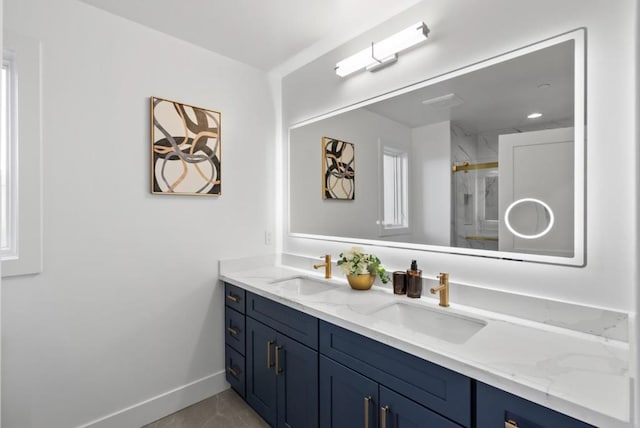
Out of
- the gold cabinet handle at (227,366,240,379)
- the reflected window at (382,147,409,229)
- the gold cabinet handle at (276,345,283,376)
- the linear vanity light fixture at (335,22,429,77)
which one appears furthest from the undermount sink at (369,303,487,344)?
the linear vanity light fixture at (335,22,429,77)

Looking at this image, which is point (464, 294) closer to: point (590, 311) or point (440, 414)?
point (590, 311)

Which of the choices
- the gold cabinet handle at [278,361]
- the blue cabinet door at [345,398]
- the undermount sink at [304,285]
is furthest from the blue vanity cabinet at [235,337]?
the blue cabinet door at [345,398]

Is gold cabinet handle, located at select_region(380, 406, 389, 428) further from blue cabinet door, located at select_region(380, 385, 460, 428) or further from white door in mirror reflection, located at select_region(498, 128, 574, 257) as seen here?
white door in mirror reflection, located at select_region(498, 128, 574, 257)

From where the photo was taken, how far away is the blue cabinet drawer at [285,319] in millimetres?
1581

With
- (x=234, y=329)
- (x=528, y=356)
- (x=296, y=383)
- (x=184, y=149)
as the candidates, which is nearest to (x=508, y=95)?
(x=528, y=356)

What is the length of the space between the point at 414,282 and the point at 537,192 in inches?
26.6

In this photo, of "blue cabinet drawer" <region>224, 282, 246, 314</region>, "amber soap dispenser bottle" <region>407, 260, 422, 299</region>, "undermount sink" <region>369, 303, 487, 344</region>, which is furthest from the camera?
"blue cabinet drawer" <region>224, 282, 246, 314</region>

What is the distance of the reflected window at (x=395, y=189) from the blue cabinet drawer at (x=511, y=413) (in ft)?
3.23

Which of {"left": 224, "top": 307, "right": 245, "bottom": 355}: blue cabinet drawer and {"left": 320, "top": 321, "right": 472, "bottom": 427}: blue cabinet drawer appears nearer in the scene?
{"left": 320, "top": 321, "right": 472, "bottom": 427}: blue cabinet drawer

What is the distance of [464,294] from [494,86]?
96 cm

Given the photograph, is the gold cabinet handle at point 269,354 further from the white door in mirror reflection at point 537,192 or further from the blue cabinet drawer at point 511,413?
the white door in mirror reflection at point 537,192

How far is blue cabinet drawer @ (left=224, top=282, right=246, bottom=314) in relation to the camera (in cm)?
211

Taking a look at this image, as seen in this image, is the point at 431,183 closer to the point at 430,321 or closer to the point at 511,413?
the point at 430,321

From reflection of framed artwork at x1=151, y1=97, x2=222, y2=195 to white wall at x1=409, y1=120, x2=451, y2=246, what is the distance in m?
1.31
